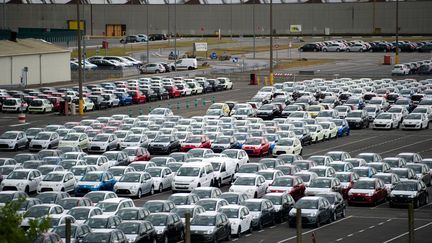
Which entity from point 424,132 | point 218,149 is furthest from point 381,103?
point 218,149

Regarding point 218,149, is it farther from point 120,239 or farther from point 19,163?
point 120,239

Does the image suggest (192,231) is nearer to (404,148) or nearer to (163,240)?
(163,240)

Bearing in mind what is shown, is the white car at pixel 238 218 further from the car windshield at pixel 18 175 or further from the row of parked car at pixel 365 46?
the row of parked car at pixel 365 46

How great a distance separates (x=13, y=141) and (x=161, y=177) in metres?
15.4

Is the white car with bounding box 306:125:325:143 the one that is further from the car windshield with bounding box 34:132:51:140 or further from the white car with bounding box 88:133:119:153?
the car windshield with bounding box 34:132:51:140

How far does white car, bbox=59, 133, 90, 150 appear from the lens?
62.0 m

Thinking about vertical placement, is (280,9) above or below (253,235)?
above

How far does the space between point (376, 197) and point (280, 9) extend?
12665 centimetres

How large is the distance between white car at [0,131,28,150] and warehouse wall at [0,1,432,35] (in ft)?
350

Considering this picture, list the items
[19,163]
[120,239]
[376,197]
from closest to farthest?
[120,239], [376,197], [19,163]

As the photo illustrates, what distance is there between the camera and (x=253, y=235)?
134ft

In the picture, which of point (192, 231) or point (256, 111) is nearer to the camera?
point (192, 231)

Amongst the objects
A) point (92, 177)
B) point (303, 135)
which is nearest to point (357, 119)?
point (303, 135)

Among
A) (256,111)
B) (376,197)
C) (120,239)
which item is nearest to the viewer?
(120,239)
